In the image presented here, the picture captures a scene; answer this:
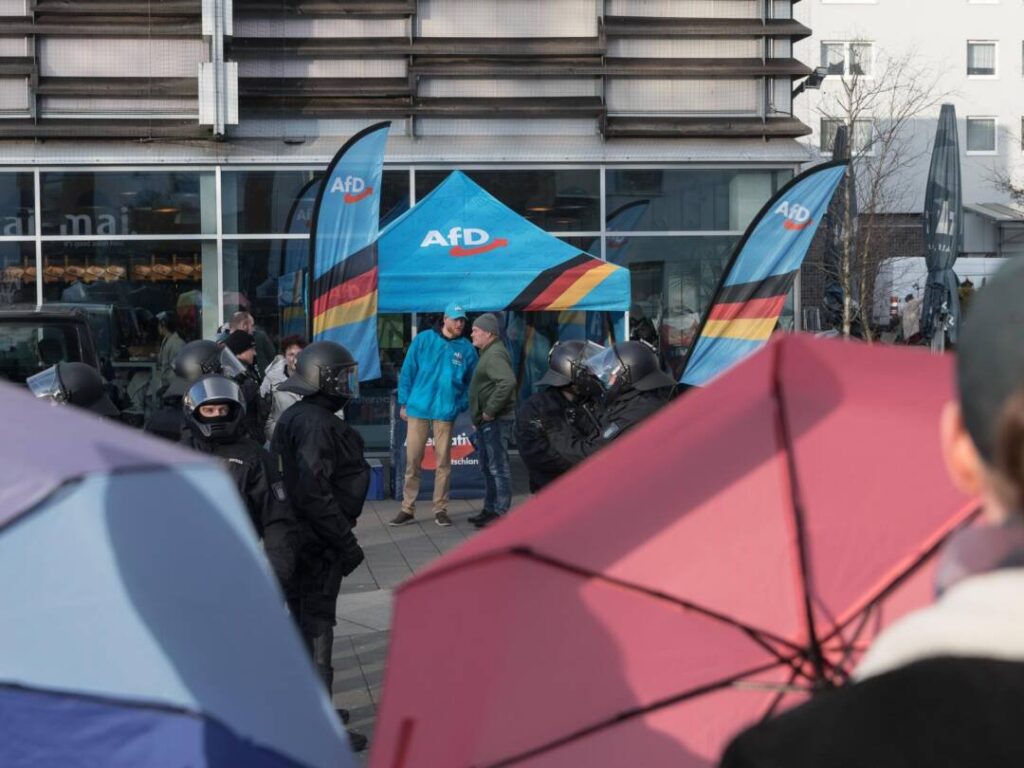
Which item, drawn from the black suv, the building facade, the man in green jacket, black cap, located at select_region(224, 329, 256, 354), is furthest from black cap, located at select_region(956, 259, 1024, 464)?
the building facade

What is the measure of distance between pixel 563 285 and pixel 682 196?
388 cm

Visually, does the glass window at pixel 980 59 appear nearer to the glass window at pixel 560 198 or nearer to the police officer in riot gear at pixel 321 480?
the glass window at pixel 560 198

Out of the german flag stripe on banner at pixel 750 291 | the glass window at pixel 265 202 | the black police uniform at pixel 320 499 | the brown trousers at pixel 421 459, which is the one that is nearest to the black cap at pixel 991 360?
the black police uniform at pixel 320 499

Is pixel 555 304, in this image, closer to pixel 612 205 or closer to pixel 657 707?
pixel 612 205

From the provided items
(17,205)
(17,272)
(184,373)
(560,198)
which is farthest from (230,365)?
(560,198)

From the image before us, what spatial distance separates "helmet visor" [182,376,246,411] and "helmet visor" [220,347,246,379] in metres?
→ 3.68

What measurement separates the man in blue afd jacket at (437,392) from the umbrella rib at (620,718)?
35.0ft

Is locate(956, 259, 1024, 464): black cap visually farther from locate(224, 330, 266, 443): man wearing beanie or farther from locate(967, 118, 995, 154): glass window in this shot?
locate(967, 118, 995, 154): glass window

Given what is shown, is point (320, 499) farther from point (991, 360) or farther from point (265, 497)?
point (991, 360)

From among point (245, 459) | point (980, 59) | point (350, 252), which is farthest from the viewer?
point (980, 59)

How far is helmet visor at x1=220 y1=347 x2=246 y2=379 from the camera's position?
10641mm

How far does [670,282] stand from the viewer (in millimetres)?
17422

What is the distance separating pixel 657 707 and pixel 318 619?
4.71 meters

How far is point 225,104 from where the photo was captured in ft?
53.5
